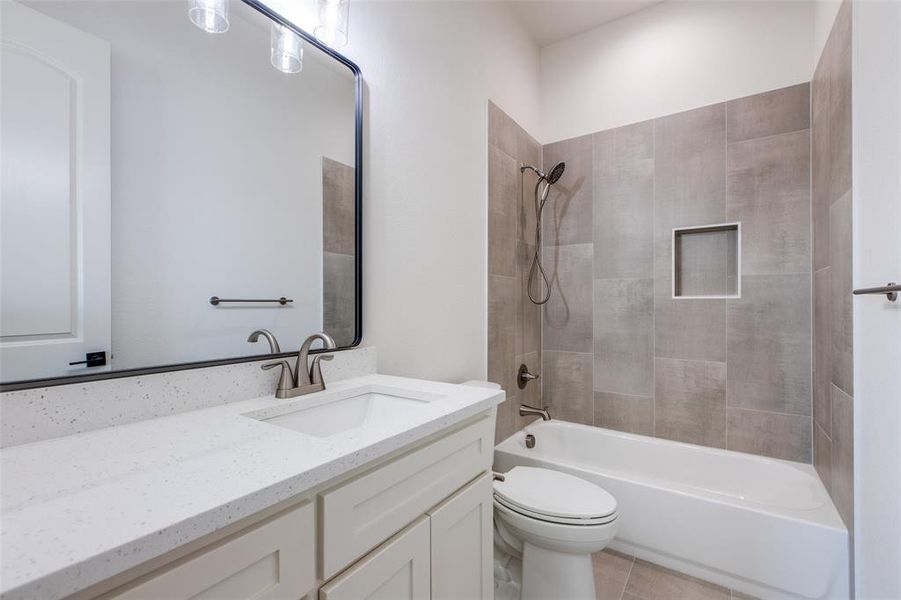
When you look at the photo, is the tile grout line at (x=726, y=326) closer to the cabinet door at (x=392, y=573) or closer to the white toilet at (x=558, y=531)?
the white toilet at (x=558, y=531)

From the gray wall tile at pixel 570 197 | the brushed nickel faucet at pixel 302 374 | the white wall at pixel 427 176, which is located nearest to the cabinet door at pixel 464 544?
the brushed nickel faucet at pixel 302 374

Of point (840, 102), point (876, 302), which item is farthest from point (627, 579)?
point (840, 102)

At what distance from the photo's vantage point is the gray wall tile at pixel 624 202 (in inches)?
92.4

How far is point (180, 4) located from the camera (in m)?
0.94

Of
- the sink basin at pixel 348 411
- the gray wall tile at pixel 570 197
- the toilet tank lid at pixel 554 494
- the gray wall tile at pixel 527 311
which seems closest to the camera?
the sink basin at pixel 348 411

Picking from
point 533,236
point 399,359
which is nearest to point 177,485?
point 399,359

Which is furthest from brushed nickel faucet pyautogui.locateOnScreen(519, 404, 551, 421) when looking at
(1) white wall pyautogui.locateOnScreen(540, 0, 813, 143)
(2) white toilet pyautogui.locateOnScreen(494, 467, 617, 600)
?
(1) white wall pyautogui.locateOnScreen(540, 0, 813, 143)

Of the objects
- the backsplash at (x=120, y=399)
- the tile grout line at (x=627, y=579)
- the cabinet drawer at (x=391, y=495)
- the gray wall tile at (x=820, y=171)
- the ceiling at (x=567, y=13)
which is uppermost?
the ceiling at (x=567, y=13)

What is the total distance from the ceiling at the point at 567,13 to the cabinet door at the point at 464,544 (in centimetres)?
261

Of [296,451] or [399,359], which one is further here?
[399,359]

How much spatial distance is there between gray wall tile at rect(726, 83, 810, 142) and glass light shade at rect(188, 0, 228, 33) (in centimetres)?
237

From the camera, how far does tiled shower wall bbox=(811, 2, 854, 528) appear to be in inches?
54.3

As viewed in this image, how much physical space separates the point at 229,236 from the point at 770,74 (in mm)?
2656

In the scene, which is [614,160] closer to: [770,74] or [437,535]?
[770,74]
